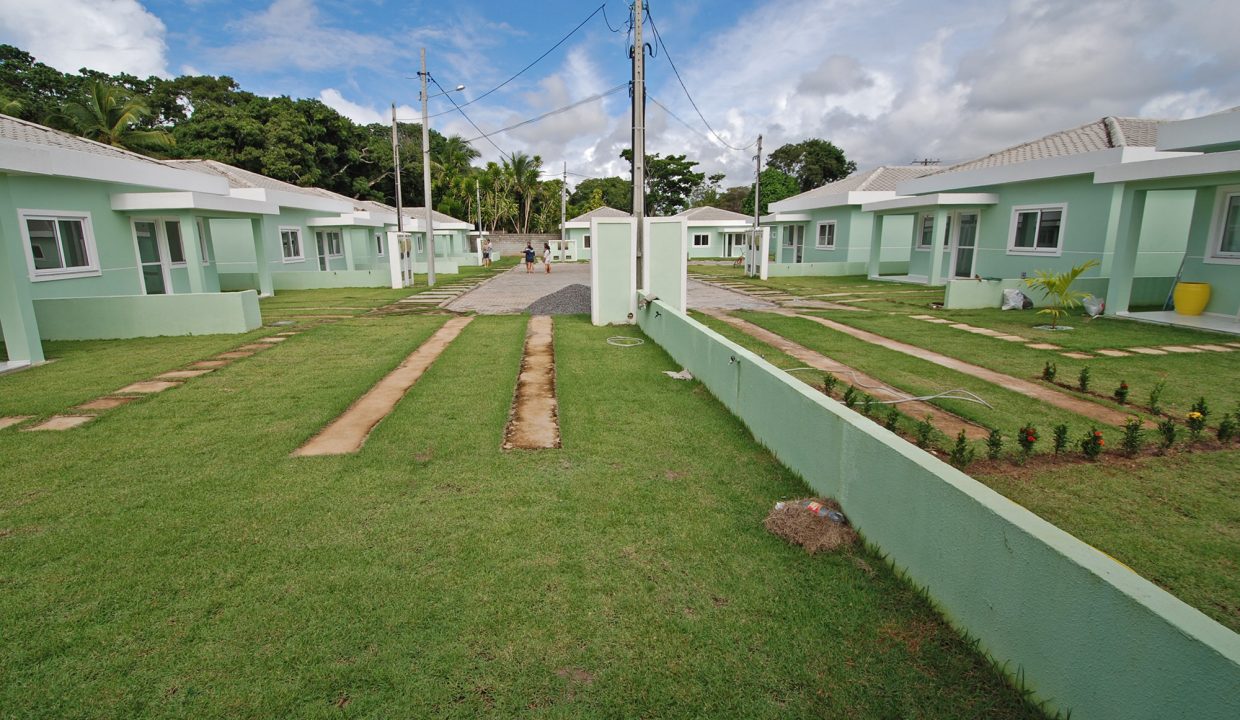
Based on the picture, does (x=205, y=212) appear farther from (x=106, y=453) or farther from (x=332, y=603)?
(x=332, y=603)

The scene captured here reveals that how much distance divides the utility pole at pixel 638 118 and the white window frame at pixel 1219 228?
10.4 meters

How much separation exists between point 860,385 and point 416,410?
16.0 feet

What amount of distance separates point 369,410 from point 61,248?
1001 centimetres

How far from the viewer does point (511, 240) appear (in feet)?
172

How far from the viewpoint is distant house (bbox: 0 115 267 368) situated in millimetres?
8289

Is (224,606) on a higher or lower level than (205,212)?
lower

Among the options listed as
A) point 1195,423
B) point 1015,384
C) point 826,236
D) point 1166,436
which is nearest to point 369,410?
point 1166,436

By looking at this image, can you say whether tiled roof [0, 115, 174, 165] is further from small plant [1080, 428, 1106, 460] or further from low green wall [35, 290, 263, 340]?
small plant [1080, 428, 1106, 460]

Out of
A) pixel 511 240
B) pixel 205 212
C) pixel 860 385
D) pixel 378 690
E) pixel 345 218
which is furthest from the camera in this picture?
pixel 511 240

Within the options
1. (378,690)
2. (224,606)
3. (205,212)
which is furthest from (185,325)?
(378,690)

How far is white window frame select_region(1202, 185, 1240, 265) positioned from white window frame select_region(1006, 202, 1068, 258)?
4.03 meters

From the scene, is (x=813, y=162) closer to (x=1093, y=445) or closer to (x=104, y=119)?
(x=104, y=119)

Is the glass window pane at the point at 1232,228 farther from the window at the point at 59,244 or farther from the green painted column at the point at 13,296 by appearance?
the window at the point at 59,244

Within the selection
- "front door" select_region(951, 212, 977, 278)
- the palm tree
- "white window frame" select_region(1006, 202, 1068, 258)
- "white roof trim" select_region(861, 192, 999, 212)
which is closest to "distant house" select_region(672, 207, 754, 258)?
"front door" select_region(951, 212, 977, 278)
